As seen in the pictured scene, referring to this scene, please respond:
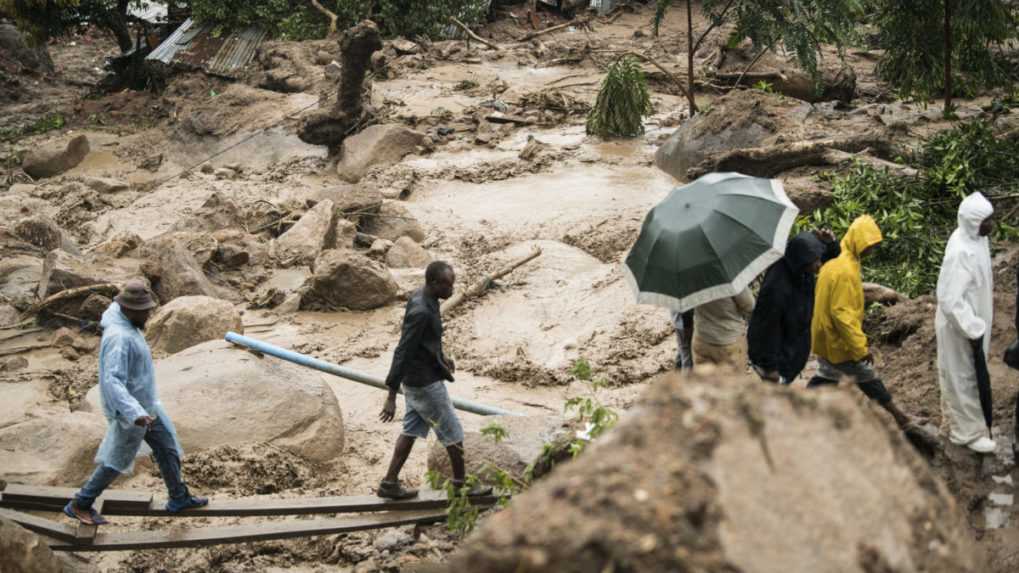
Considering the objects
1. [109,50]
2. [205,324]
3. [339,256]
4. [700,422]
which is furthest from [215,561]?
[109,50]

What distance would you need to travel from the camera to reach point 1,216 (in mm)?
14570

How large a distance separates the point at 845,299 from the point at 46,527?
4.66 metres

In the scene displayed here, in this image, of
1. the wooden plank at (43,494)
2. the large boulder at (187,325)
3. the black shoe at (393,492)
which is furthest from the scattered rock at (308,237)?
Result: the black shoe at (393,492)

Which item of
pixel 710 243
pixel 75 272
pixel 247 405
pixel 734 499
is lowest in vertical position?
pixel 75 272

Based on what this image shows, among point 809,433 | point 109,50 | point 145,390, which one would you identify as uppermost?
point 809,433

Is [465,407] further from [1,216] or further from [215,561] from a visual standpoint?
[1,216]

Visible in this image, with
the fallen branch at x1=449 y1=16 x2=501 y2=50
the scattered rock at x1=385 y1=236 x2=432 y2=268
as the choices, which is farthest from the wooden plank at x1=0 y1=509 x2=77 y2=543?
the fallen branch at x1=449 y1=16 x2=501 y2=50

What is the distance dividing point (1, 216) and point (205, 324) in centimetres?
690

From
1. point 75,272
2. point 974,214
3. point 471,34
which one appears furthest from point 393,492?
point 471,34

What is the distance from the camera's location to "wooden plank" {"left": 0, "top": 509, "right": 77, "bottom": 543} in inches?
221

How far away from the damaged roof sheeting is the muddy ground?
833 mm

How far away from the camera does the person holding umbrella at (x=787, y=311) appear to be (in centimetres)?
545

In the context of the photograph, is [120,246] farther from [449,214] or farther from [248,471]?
[248,471]

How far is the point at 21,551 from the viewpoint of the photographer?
5.00 metres
